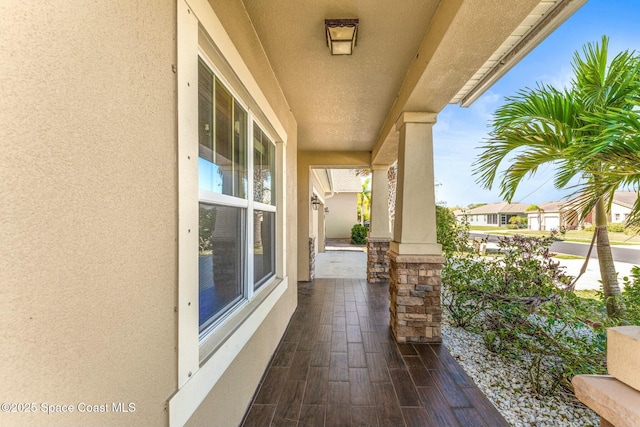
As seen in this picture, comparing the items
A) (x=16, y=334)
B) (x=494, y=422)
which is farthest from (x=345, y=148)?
(x=16, y=334)

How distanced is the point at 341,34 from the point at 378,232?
5.17m

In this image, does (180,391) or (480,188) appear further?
(480,188)


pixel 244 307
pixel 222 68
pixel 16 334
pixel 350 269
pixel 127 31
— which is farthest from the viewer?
pixel 350 269

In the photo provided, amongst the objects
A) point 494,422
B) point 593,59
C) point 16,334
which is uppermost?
point 593,59

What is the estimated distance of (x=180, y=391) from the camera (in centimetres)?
122

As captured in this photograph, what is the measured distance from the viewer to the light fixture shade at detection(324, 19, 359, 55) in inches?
91.2

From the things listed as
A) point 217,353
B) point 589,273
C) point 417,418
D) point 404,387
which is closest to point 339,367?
point 404,387

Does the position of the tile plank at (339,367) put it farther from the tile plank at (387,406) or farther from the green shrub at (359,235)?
the green shrub at (359,235)

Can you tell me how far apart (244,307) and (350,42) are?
249 cm

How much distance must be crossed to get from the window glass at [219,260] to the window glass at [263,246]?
0.40 meters

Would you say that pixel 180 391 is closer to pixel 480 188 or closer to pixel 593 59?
pixel 480 188

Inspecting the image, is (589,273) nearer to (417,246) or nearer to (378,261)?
(378,261)

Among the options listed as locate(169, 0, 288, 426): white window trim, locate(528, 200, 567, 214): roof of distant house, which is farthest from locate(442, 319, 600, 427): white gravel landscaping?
locate(169, 0, 288, 426): white window trim

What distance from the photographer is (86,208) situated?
78cm
